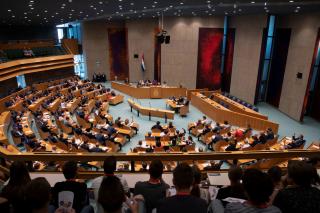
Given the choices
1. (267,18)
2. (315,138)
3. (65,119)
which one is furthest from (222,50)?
(65,119)

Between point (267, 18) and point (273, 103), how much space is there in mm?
6779

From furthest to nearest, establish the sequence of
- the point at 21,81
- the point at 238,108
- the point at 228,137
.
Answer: the point at 21,81 → the point at 238,108 → the point at 228,137

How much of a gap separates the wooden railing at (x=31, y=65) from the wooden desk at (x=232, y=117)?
15312 mm

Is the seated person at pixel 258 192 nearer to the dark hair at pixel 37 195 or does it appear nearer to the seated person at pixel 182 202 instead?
the seated person at pixel 182 202

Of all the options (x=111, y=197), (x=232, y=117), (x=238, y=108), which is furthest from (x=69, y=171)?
(x=238, y=108)

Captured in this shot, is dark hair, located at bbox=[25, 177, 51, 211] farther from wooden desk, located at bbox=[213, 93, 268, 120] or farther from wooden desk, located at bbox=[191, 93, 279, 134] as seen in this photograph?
wooden desk, located at bbox=[213, 93, 268, 120]

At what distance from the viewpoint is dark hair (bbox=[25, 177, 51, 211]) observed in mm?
2121

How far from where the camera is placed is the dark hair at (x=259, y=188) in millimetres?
2141

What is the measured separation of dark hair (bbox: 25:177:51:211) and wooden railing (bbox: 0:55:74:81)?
19499 millimetres

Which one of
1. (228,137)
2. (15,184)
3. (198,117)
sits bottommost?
(198,117)

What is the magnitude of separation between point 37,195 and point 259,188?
192 cm

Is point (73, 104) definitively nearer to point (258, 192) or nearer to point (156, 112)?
point (156, 112)

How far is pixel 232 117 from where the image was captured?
16.0 meters

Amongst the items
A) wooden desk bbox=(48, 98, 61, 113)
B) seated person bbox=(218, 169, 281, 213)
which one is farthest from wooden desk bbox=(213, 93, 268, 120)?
seated person bbox=(218, 169, 281, 213)
